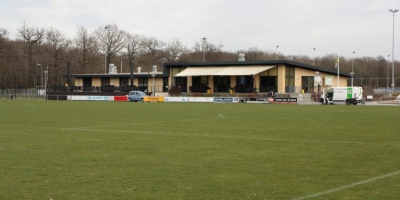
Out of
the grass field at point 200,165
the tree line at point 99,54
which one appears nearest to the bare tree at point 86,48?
the tree line at point 99,54

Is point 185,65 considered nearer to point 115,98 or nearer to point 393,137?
point 115,98

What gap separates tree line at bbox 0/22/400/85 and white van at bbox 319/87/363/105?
4710 centimetres

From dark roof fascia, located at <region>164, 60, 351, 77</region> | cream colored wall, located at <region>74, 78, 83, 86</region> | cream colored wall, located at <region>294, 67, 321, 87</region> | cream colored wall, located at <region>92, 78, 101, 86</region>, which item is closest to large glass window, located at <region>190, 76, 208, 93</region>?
dark roof fascia, located at <region>164, 60, 351, 77</region>

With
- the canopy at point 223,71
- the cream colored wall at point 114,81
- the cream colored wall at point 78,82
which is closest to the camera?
the canopy at point 223,71

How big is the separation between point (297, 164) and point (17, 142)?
1055 centimetres

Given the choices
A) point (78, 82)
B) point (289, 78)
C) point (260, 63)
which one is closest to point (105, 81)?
point (78, 82)

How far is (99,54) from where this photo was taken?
125 m

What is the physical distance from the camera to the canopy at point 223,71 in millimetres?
73938

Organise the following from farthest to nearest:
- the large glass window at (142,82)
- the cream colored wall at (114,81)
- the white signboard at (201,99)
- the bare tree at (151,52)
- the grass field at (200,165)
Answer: the bare tree at (151,52) < the cream colored wall at (114,81) < the large glass window at (142,82) < the white signboard at (201,99) < the grass field at (200,165)

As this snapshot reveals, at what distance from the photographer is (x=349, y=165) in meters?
13.1

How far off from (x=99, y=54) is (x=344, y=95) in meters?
75.7

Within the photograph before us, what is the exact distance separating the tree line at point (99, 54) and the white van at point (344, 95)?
4710 cm

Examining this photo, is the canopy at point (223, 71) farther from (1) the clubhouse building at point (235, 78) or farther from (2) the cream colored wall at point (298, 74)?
(2) the cream colored wall at point (298, 74)

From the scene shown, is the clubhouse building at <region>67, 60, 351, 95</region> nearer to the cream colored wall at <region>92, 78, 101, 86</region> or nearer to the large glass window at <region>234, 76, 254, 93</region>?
the large glass window at <region>234, 76, 254, 93</region>
